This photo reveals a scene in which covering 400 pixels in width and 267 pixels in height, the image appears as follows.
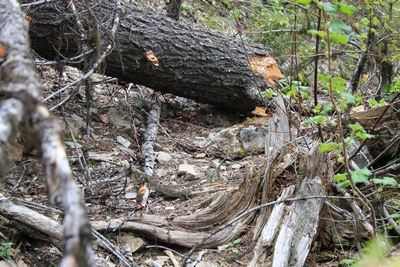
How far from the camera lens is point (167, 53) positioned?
5.00 meters

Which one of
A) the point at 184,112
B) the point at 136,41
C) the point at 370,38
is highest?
the point at 370,38

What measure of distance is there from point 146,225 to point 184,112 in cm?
285

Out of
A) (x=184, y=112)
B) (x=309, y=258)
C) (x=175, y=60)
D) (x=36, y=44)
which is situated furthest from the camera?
(x=184, y=112)

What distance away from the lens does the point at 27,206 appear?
118 inches

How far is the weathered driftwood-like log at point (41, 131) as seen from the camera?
2.51ft

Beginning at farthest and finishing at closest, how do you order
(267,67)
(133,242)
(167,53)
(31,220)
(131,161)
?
(267,67) < (167,53) < (131,161) < (133,242) < (31,220)

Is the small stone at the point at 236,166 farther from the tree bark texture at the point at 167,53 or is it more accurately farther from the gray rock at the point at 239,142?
the tree bark texture at the point at 167,53

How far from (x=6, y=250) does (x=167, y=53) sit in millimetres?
3020

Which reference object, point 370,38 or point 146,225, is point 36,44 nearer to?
point 146,225

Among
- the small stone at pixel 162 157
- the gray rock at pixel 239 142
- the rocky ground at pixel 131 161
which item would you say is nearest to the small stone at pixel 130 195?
the rocky ground at pixel 131 161

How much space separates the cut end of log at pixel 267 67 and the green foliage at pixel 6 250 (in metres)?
3.77

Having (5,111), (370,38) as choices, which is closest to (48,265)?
(5,111)

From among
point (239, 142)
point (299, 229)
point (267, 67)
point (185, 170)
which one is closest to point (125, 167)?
point (185, 170)

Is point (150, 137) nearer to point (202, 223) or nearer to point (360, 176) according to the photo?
point (202, 223)
